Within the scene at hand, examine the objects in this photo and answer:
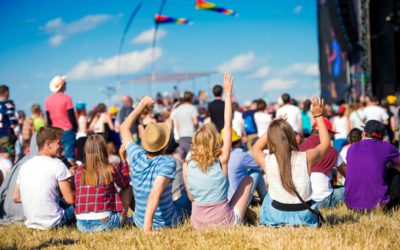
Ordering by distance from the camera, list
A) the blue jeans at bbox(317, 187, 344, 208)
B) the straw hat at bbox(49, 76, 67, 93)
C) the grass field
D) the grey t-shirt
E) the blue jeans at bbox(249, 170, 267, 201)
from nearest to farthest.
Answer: the grass field
the blue jeans at bbox(249, 170, 267, 201)
the blue jeans at bbox(317, 187, 344, 208)
the straw hat at bbox(49, 76, 67, 93)
the grey t-shirt

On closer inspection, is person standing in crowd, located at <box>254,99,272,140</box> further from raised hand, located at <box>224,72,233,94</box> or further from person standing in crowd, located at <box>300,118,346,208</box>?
raised hand, located at <box>224,72,233,94</box>

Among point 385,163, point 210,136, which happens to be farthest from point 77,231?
point 385,163

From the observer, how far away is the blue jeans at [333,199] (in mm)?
7043

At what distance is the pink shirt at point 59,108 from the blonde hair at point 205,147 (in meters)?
5.10

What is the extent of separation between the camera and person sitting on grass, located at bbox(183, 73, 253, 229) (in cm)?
537

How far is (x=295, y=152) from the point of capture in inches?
200

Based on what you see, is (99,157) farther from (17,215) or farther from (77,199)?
(17,215)

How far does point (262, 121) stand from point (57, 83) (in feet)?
14.8

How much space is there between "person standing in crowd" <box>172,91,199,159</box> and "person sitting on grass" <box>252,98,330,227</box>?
19.5 ft

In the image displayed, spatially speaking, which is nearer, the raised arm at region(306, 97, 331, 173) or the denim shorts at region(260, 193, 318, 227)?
the raised arm at region(306, 97, 331, 173)

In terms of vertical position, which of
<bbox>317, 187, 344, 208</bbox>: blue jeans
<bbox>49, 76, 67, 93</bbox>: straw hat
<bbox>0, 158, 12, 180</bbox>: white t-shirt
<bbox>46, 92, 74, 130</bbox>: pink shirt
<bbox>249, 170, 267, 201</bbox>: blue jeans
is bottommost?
<bbox>317, 187, 344, 208</bbox>: blue jeans

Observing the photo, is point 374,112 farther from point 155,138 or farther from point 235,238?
point 235,238

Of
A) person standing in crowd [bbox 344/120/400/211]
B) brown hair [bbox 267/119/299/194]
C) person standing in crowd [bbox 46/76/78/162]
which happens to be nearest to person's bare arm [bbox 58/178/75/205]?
brown hair [bbox 267/119/299/194]

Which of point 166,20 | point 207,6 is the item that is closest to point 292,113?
point 207,6
